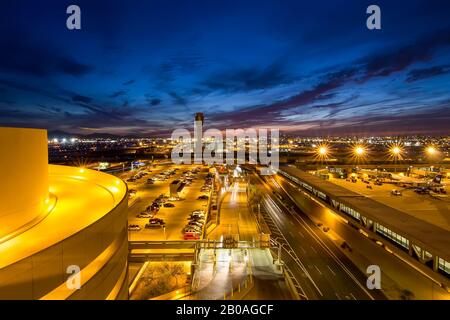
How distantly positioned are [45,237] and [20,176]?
50.9 inches

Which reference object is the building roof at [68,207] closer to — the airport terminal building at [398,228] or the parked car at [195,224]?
the parked car at [195,224]

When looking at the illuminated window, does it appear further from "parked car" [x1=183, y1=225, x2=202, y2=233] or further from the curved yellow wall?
the curved yellow wall

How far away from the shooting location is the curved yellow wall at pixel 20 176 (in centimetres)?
457

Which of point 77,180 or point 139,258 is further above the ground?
point 77,180

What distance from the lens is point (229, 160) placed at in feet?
167

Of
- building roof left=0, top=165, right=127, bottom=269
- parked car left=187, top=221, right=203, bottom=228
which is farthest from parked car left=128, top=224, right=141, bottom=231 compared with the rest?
building roof left=0, top=165, right=127, bottom=269

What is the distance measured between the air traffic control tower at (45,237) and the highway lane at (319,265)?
814 centimetres

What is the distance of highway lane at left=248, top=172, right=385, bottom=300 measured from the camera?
33.7 ft

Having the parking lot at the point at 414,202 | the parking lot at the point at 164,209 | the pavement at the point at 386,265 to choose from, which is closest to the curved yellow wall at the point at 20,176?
the parking lot at the point at 164,209

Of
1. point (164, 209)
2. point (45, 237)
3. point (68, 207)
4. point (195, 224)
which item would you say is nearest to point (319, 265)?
point (195, 224)

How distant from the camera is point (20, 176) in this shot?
4898 millimetres
